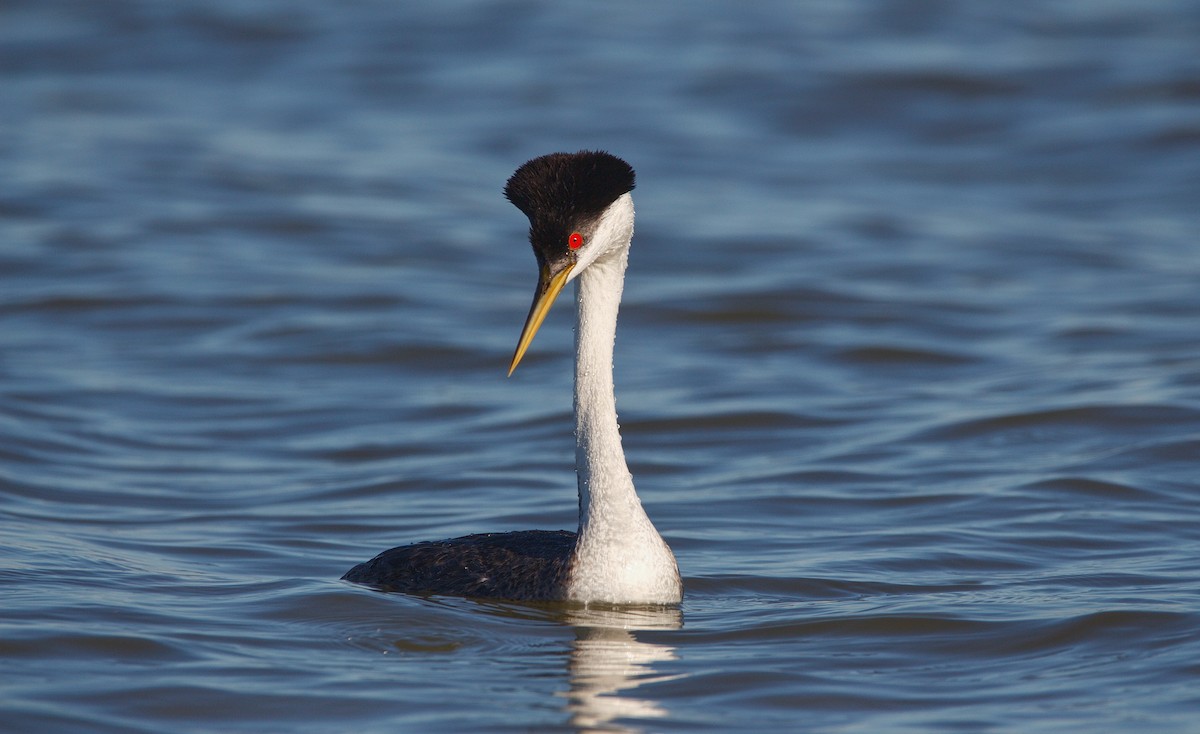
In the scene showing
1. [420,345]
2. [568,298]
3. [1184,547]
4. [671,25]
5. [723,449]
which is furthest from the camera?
[671,25]

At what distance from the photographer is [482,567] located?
26.3 ft

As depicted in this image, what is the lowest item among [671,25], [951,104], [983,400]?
[983,400]

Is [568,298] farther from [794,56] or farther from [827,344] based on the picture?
[794,56]

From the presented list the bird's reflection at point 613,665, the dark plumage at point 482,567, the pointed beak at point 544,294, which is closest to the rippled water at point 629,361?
the bird's reflection at point 613,665

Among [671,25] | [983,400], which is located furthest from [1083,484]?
[671,25]

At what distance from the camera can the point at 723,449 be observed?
12391 millimetres

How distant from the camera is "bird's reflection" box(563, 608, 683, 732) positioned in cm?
659

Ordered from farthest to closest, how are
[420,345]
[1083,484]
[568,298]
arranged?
[568,298]
[420,345]
[1083,484]

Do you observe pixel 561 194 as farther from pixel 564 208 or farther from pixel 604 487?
pixel 604 487

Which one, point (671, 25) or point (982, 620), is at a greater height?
point (671, 25)

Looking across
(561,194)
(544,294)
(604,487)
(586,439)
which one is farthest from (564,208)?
(604,487)

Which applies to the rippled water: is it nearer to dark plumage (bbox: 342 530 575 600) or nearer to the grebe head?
dark plumage (bbox: 342 530 575 600)

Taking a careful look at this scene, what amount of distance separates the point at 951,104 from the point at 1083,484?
14.4 metres

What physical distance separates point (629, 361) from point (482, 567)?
23.4ft
